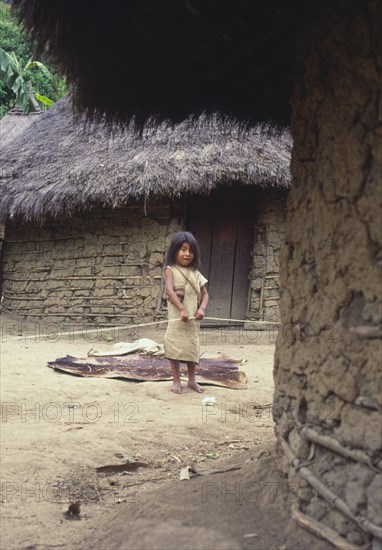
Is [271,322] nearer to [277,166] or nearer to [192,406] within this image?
[277,166]

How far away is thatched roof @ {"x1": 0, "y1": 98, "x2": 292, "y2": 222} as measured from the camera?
9086 millimetres

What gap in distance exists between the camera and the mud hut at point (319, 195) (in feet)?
7.48

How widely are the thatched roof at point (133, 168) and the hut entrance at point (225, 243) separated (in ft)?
2.06

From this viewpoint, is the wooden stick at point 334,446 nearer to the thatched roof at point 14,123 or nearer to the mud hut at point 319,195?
the mud hut at point 319,195

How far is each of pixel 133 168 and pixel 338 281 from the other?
7.26 meters

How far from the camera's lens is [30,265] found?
1099 centimetres

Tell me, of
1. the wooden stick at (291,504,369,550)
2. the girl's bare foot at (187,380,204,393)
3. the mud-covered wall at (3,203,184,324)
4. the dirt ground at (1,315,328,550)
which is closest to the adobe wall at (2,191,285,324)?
the mud-covered wall at (3,203,184,324)

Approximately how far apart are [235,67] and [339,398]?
58.9 inches

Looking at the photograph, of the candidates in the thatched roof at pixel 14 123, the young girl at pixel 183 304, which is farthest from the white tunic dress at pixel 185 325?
the thatched roof at pixel 14 123

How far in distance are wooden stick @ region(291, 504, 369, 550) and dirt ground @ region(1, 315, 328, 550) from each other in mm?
31

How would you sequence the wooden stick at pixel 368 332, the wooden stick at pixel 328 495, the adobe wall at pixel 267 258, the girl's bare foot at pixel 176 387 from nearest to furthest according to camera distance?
1. the wooden stick at pixel 328 495
2. the wooden stick at pixel 368 332
3. the girl's bare foot at pixel 176 387
4. the adobe wall at pixel 267 258

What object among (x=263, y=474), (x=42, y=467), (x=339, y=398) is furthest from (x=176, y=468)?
(x=339, y=398)

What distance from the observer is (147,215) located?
9.79 metres

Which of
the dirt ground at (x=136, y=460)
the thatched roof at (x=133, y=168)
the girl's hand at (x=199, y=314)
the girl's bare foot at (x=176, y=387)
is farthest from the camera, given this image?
the thatched roof at (x=133, y=168)
